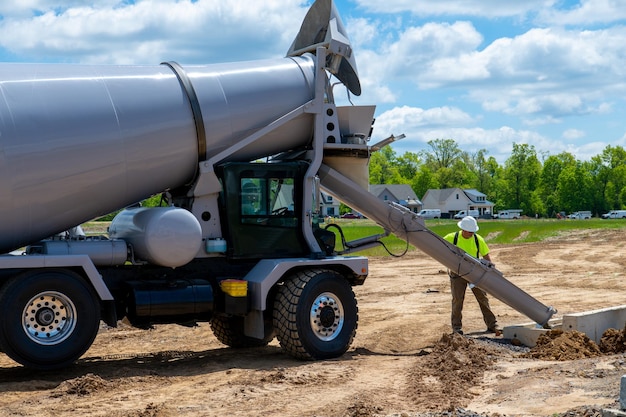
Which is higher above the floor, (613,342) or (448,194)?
(448,194)

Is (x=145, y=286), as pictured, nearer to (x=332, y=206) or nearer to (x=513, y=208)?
(x=332, y=206)

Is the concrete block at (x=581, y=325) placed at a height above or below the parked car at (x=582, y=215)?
above

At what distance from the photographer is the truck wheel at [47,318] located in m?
9.81

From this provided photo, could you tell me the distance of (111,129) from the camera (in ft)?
34.4

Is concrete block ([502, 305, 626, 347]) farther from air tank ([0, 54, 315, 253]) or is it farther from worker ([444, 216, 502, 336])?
air tank ([0, 54, 315, 253])

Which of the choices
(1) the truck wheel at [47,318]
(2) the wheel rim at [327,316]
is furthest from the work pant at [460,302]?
(1) the truck wheel at [47,318]

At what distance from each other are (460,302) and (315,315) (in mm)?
3392

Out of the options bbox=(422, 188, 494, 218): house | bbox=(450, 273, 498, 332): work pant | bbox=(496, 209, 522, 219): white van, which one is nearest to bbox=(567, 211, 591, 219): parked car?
bbox=(496, 209, 522, 219): white van

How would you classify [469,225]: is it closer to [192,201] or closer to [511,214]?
[192,201]

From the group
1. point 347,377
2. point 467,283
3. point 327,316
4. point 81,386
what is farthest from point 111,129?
point 467,283

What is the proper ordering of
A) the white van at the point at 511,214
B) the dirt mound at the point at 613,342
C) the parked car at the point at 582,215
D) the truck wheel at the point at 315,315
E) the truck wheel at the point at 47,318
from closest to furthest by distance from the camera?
the truck wheel at the point at 47,318
the truck wheel at the point at 315,315
the dirt mound at the point at 613,342
the parked car at the point at 582,215
the white van at the point at 511,214

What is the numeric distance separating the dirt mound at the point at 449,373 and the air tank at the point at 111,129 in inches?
143

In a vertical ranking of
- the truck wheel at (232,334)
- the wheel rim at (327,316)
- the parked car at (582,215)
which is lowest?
the parked car at (582,215)

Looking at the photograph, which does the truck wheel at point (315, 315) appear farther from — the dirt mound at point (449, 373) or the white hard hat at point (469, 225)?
the white hard hat at point (469, 225)
